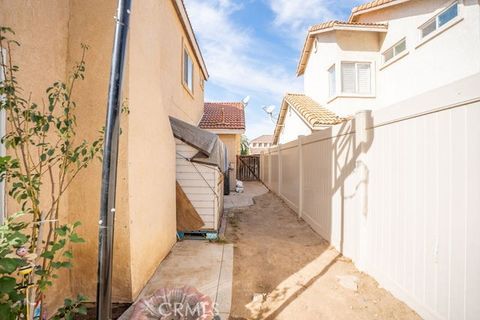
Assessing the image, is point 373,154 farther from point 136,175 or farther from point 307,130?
point 307,130

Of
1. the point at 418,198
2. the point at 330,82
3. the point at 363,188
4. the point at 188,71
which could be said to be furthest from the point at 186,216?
the point at 330,82

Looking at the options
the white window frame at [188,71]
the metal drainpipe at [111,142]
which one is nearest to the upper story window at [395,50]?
the white window frame at [188,71]

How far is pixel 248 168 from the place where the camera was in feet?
66.8

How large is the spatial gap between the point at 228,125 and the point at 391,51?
7.92 metres

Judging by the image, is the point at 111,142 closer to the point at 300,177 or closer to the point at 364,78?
the point at 300,177

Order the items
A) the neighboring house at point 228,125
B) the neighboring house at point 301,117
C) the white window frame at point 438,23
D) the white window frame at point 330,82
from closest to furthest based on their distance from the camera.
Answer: the white window frame at point 438,23 → the neighboring house at point 301,117 → the white window frame at point 330,82 → the neighboring house at point 228,125

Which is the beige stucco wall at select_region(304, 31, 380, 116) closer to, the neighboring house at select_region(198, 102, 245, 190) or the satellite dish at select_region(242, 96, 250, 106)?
the neighboring house at select_region(198, 102, 245, 190)

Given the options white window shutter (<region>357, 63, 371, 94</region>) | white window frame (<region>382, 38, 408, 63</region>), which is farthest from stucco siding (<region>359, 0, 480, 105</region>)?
white window shutter (<region>357, 63, 371, 94</region>)

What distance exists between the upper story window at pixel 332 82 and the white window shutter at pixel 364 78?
1046 millimetres

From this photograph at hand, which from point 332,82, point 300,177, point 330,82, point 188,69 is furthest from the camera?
point 330,82

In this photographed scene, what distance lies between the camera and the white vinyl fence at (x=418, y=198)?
2318mm

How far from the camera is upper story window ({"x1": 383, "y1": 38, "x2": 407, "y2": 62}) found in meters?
9.61

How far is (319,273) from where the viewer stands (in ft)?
13.7

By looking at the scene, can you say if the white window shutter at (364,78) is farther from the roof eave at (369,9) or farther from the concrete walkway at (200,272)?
the concrete walkway at (200,272)
